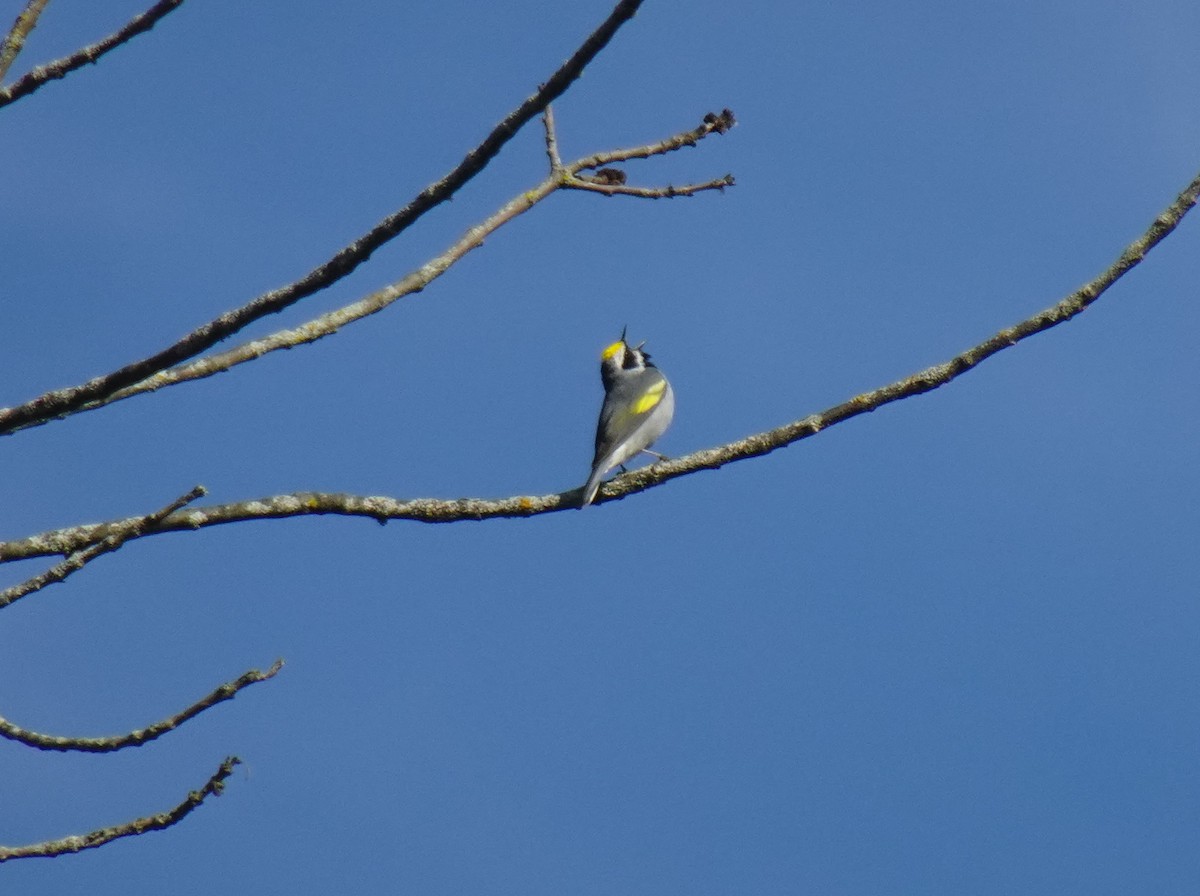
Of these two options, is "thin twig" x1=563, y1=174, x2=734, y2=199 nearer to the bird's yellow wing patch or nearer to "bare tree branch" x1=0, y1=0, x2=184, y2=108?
"bare tree branch" x1=0, y1=0, x2=184, y2=108

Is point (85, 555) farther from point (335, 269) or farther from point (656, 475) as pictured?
point (656, 475)

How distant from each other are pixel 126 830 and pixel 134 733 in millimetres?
352

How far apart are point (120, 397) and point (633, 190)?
6.97 ft

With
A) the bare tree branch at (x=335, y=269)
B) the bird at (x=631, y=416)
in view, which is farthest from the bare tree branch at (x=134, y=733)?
the bird at (x=631, y=416)

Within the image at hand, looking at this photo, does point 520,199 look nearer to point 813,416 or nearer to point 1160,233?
point 813,416

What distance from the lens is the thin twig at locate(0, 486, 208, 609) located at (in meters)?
3.67

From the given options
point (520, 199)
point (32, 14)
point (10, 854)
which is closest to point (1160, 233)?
point (520, 199)

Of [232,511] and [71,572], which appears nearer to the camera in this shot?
[71,572]

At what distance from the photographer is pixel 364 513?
15.5 ft

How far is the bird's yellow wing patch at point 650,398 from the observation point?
11.7m

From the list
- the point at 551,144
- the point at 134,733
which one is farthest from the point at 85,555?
the point at 551,144

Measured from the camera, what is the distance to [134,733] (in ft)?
14.1

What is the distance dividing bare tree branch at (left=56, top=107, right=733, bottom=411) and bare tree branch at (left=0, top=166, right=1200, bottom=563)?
17.6 inches

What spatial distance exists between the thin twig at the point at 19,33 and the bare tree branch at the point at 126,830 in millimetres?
2109
